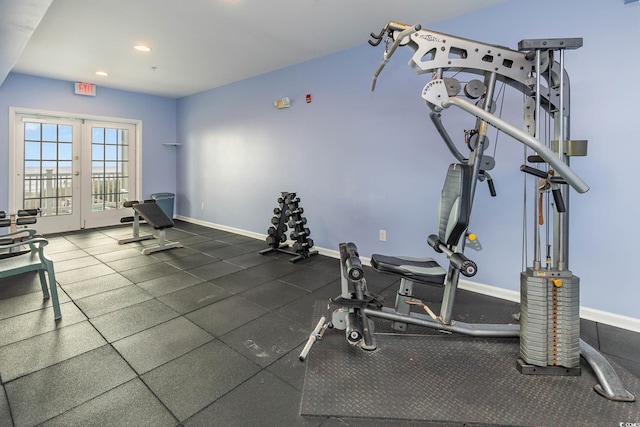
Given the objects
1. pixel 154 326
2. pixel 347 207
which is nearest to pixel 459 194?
pixel 347 207

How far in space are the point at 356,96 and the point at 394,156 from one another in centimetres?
88

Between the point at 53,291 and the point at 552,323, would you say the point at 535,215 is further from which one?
the point at 53,291

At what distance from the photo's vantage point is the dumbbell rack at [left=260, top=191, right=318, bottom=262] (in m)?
3.91

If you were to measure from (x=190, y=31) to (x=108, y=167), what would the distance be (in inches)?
150

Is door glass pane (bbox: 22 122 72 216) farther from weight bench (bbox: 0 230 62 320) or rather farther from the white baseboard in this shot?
the white baseboard

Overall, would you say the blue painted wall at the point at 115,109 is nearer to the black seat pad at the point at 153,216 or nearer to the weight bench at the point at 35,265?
the black seat pad at the point at 153,216

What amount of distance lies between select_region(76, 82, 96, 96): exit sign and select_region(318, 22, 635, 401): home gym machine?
5.54 meters

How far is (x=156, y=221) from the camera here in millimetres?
4242

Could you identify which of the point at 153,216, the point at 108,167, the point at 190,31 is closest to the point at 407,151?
the point at 190,31

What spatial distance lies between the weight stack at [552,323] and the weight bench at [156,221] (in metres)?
4.14

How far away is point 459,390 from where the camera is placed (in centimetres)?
161

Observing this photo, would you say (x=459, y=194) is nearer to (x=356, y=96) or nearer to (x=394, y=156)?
(x=394, y=156)

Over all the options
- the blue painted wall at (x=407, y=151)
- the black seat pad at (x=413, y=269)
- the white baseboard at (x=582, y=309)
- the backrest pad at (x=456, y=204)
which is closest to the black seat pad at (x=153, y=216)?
the blue painted wall at (x=407, y=151)

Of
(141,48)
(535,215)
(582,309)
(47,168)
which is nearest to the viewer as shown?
(535,215)
